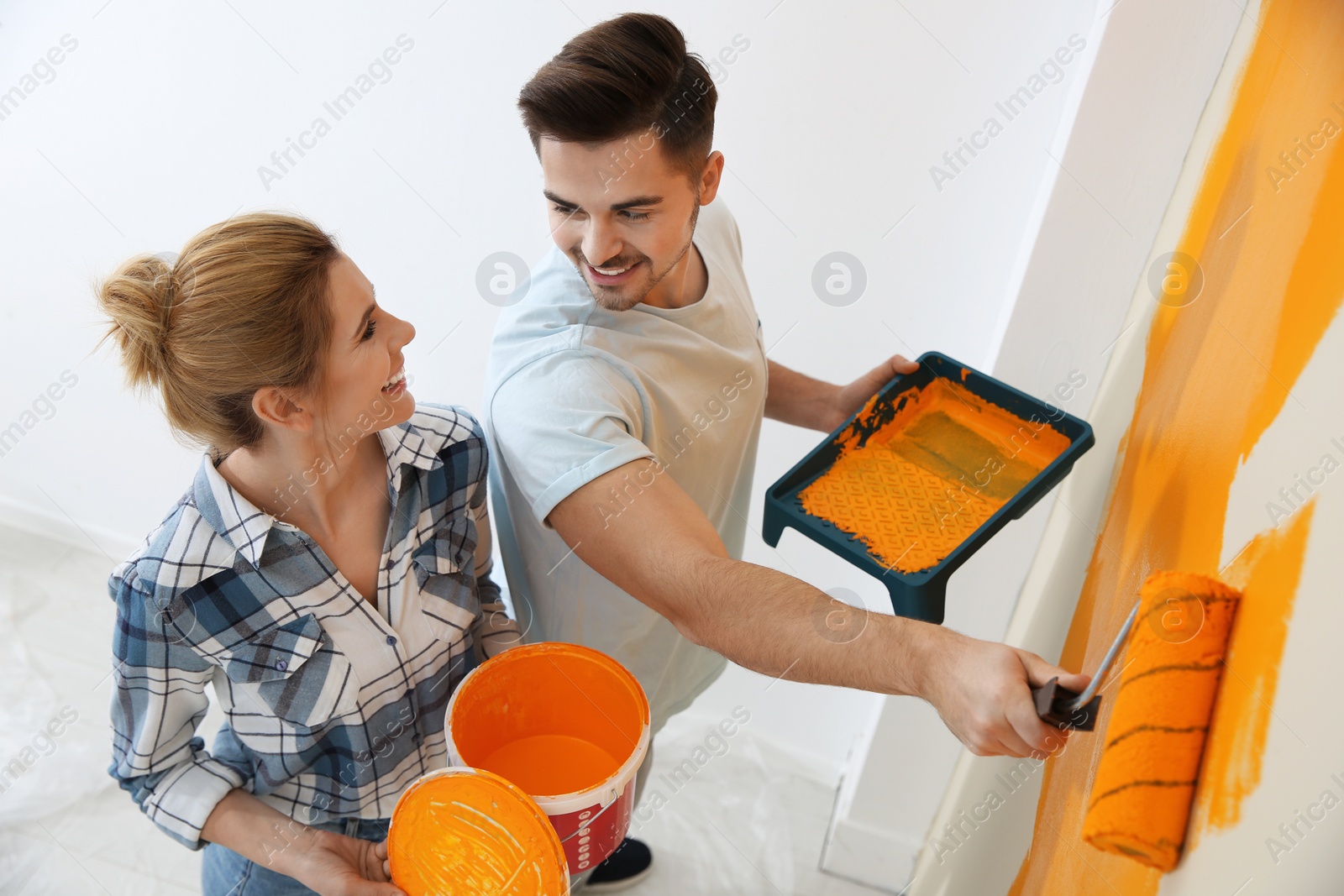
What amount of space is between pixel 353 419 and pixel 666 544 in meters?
0.39

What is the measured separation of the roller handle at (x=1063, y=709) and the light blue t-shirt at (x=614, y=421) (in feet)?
1.35

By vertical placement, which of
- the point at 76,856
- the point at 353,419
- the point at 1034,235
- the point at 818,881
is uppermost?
the point at 1034,235

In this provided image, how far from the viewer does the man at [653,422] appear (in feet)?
2.65

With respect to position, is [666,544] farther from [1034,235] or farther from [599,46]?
[1034,235]

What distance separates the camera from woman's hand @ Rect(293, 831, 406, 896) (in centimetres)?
95

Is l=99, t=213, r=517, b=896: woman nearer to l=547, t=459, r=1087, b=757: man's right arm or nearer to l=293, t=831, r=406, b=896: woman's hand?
l=293, t=831, r=406, b=896: woman's hand

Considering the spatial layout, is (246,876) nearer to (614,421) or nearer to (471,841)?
(471,841)

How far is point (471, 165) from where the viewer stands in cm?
182

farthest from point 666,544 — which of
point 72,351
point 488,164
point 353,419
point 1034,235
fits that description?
point 72,351

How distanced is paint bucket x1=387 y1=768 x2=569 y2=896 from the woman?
4.3 inches

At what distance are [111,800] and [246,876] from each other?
43.9 inches

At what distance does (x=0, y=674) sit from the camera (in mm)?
2105

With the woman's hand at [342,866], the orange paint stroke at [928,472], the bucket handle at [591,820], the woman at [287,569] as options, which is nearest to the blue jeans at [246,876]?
the woman at [287,569]

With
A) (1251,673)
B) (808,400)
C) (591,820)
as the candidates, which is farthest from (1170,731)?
(808,400)
